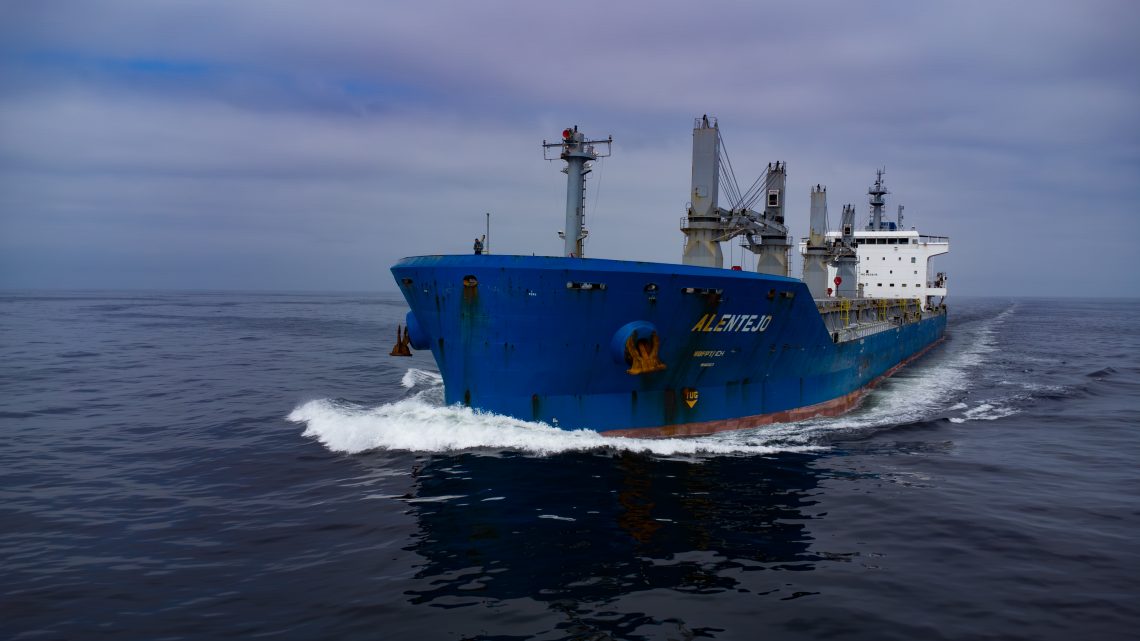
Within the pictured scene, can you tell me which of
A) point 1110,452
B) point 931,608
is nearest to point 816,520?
point 931,608

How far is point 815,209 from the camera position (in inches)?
1521

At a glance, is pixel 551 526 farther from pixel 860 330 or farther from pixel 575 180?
pixel 860 330

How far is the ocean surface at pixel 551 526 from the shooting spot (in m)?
8.20

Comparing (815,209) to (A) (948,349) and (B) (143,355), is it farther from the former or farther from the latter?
(B) (143,355)

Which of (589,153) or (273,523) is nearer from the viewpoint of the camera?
(273,523)


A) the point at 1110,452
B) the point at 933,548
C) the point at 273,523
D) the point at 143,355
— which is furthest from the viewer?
the point at 143,355

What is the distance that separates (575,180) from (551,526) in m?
11.6

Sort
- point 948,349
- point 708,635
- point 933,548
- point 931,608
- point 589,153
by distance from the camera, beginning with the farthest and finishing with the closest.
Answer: point 948,349
point 589,153
point 933,548
point 931,608
point 708,635

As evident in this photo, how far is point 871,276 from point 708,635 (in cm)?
5236

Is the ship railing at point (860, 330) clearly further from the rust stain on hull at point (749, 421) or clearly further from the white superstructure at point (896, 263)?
the white superstructure at point (896, 263)

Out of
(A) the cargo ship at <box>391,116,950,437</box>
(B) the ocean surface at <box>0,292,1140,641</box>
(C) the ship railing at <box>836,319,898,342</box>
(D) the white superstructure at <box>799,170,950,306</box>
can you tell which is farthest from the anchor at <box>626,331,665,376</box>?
(D) the white superstructure at <box>799,170,950,306</box>

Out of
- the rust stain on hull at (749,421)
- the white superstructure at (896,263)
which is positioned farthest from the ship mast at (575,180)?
the white superstructure at (896,263)

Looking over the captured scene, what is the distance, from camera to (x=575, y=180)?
1973cm

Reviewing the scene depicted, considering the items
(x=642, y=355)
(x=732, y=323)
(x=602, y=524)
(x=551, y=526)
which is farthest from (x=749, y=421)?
(x=551, y=526)
